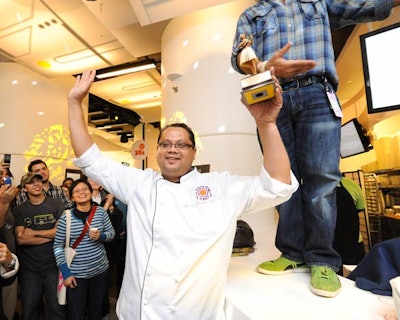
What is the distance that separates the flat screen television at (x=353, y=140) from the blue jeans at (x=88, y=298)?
2473 millimetres

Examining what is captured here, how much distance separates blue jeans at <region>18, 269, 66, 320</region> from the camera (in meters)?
2.33

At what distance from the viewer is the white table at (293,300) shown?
105cm

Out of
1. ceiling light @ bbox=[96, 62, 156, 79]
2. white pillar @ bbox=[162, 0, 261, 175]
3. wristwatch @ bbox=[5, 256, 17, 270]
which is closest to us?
wristwatch @ bbox=[5, 256, 17, 270]

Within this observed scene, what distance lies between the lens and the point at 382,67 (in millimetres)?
1519

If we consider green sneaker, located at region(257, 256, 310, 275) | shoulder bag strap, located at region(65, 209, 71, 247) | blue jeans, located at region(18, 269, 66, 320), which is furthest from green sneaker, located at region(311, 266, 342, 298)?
blue jeans, located at region(18, 269, 66, 320)

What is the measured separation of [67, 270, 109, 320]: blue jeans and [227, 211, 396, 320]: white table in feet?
4.32

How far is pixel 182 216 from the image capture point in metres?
1.24

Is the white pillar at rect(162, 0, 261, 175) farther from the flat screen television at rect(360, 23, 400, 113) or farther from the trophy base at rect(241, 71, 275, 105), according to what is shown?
the trophy base at rect(241, 71, 275, 105)

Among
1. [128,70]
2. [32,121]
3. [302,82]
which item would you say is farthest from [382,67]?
[32,121]

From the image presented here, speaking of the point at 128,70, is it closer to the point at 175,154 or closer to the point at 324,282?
the point at 175,154

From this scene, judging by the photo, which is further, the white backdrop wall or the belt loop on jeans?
the white backdrop wall

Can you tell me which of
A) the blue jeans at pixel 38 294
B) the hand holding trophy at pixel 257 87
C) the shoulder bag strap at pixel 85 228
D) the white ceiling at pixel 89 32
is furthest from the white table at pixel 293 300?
the white ceiling at pixel 89 32

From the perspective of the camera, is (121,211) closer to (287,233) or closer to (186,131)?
(186,131)

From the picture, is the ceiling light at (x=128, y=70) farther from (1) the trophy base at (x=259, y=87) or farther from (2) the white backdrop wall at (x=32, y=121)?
(1) the trophy base at (x=259, y=87)
